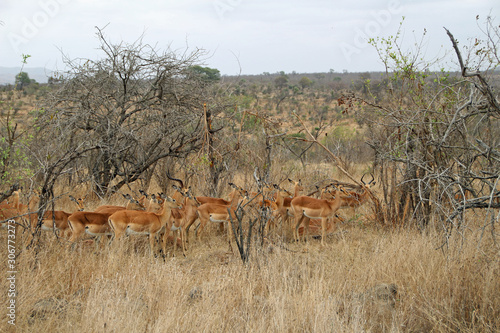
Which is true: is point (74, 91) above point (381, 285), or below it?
above

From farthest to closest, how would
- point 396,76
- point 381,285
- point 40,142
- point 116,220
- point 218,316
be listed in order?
1. point 40,142
2. point 396,76
3. point 116,220
4. point 381,285
5. point 218,316

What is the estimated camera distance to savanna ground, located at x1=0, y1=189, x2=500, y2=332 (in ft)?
14.7

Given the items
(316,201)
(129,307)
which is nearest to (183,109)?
(316,201)

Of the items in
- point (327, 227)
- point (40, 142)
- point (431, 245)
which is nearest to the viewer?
point (431, 245)

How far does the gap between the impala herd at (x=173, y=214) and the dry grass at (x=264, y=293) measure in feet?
1.58

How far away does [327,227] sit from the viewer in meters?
8.58

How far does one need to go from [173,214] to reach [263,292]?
272cm

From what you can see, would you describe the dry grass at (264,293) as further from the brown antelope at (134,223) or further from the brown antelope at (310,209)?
the brown antelope at (310,209)

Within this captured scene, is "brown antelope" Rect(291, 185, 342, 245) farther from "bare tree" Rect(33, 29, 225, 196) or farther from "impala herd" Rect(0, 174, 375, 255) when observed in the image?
"bare tree" Rect(33, 29, 225, 196)

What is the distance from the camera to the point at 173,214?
7594mm

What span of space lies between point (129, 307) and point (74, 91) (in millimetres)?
7150

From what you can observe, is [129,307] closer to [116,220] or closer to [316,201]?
[116,220]

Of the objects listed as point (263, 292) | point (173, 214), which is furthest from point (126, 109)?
point (263, 292)

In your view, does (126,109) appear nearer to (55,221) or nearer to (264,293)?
(55,221)
